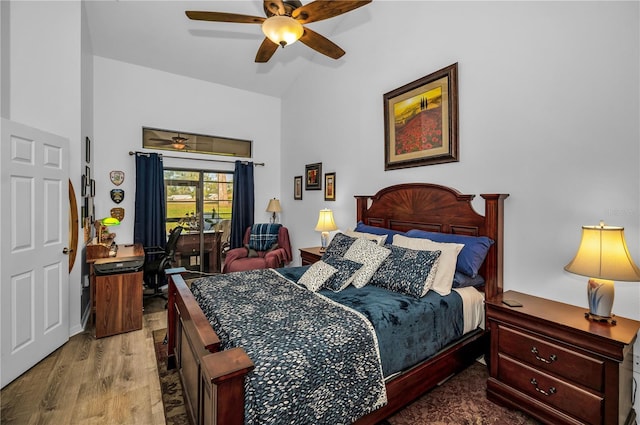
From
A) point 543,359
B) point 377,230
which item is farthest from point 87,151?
point 543,359

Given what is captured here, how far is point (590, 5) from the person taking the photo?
6.37 ft

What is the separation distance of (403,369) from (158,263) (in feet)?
11.7

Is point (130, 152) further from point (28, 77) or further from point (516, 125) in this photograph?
point (516, 125)

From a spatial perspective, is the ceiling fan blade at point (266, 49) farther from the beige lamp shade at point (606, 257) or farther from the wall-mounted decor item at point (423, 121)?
the beige lamp shade at point (606, 257)

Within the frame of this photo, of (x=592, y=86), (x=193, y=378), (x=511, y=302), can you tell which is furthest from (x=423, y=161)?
(x=193, y=378)

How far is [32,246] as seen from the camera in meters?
2.50

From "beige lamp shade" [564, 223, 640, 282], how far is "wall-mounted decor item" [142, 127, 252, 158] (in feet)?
16.1

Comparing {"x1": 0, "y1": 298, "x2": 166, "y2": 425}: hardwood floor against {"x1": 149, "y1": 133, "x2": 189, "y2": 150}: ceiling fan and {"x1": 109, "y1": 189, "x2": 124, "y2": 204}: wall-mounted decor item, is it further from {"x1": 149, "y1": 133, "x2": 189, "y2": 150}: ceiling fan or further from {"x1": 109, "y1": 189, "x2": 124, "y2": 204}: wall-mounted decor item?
{"x1": 149, "y1": 133, "x2": 189, "y2": 150}: ceiling fan

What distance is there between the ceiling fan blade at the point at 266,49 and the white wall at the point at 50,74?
6.32 ft

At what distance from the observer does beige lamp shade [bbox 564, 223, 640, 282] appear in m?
1.56

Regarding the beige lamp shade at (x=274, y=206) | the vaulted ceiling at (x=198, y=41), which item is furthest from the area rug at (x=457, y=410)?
the vaulted ceiling at (x=198, y=41)

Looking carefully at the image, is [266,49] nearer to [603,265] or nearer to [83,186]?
[83,186]

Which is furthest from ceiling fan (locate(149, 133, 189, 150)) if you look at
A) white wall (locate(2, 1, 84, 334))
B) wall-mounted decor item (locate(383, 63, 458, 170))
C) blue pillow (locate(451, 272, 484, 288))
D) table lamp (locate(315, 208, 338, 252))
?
blue pillow (locate(451, 272, 484, 288))

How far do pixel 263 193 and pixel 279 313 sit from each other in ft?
13.2
